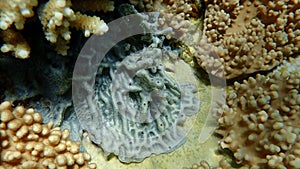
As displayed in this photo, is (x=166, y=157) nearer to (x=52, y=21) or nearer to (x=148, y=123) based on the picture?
(x=148, y=123)

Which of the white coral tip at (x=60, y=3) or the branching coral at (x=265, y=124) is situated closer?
the white coral tip at (x=60, y=3)

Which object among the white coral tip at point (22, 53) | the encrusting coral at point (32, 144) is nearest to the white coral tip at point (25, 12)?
the white coral tip at point (22, 53)

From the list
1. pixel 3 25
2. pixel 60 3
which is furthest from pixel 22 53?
pixel 60 3

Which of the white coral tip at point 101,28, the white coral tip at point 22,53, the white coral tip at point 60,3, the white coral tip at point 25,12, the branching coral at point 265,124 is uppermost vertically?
the white coral tip at point 60,3

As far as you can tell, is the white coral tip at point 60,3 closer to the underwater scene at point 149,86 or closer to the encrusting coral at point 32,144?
the underwater scene at point 149,86

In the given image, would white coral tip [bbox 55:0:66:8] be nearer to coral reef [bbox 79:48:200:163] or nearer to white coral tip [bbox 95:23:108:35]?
white coral tip [bbox 95:23:108:35]

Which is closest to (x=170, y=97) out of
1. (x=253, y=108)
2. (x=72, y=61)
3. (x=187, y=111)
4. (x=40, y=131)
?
(x=187, y=111)

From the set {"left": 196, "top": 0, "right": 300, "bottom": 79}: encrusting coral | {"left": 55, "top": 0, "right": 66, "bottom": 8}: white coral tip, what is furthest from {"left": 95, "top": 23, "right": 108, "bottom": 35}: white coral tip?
{"left": 196, "top": 0, "right": 300, "bottom": 79}: encrusting coral

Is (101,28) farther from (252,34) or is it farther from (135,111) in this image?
(252,34)
